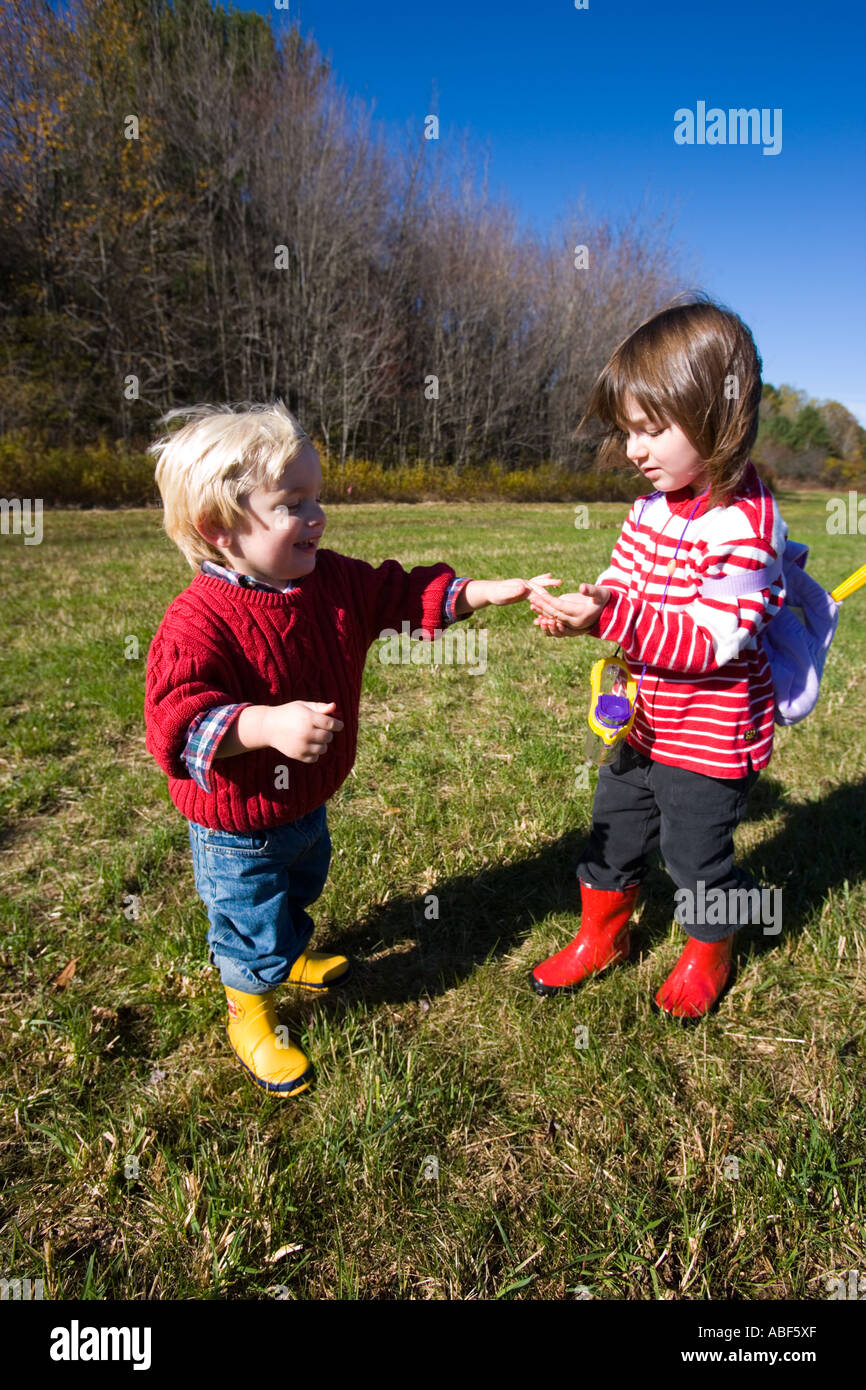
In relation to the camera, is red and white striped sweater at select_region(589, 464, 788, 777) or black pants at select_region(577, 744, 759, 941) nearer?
red and white striped sweater at select_region(589, 464, 788, 777)

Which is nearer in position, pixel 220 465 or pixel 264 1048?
pixel 220 465

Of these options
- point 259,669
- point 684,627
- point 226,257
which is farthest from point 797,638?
point 226,257

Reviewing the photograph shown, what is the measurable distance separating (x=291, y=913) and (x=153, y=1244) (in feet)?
2.75

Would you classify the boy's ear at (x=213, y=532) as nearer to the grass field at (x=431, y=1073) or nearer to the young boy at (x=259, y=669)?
the young boy at (x=259, y=669)

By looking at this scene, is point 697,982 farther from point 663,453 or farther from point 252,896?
point 663,453

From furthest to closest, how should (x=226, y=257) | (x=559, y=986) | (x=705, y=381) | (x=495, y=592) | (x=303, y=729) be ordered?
(x=226, y=257), (x=559, y=986), (x=495, y=592), (x=705, y=381), (x=303, y=729)

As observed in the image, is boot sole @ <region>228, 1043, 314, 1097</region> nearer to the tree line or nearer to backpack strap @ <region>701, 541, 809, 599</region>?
backpack strap @ <region>701, 541, 809, 599</region>

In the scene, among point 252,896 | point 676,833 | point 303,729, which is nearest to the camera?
point 303,729

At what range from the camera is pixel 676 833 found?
7.32ft

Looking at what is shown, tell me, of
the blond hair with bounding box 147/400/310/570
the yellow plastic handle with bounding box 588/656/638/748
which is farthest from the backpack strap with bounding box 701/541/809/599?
the blond hair with bounding box 147/400/310/570

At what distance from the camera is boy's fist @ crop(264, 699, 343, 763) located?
1561mm

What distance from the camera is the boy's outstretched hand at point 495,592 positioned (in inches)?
80.8

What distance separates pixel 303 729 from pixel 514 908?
5.16 feet
